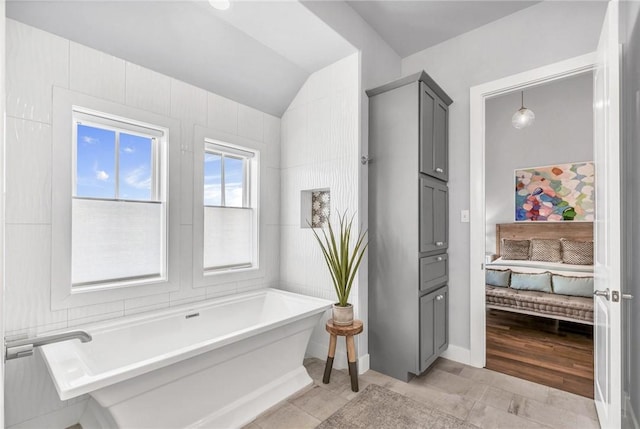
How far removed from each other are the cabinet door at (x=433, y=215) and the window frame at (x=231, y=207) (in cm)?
144

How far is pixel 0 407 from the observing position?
2.81 ft

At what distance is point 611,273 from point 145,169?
9.24ft

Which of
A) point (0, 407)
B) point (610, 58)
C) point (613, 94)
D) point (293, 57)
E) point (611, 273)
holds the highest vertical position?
point (293, 57)

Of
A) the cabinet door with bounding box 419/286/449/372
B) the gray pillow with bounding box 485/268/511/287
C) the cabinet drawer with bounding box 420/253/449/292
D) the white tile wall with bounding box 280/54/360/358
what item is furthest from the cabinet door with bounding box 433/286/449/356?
the gray pillow with bounding box 485/268/511/287

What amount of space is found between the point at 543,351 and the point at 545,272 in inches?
40.7

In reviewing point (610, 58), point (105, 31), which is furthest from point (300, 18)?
point (610, 58)

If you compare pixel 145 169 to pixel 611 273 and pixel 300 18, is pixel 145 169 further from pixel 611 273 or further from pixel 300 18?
pixel 611 273

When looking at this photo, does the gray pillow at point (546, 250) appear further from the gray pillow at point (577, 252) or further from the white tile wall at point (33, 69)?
the white tile wall at point (33, 69)

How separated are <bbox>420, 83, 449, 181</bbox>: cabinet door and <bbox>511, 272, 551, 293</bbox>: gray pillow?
5.76ft

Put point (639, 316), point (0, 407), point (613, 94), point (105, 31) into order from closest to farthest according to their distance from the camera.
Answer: point (0, 407) < point (613, 94) < point (639, 316) < point (105, 31)

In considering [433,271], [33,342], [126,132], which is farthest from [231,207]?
[433,271]

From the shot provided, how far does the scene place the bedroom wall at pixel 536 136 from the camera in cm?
458

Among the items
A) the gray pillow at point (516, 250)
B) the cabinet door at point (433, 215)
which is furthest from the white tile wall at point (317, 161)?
the gray pillow at point (516, 250)

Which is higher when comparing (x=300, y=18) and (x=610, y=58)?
(x=300, y=18)
